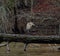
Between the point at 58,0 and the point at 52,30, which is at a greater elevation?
the point at 58,0

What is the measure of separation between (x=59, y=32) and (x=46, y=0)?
377cm

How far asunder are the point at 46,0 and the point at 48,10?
88 centimetres

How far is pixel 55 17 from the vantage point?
21.3 metres

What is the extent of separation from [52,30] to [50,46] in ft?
21.0

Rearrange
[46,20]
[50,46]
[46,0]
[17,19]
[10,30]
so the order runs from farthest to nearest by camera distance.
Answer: [46,0]
[46,20]
[17,19]
[10,30]
[50,46]

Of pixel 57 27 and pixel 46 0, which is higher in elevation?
pixel 46 0

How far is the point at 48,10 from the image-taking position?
22203 millimetres

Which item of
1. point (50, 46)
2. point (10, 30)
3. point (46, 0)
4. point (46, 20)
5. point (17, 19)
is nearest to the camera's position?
point (50, 46)

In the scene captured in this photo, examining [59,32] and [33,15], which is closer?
[59,32]

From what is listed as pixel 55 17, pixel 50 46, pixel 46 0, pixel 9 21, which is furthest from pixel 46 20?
pixel 50 46

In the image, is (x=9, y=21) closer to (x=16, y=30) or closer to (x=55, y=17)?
(x=16, y=30)

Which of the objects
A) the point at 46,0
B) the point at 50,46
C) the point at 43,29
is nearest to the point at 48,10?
the point at 46,0

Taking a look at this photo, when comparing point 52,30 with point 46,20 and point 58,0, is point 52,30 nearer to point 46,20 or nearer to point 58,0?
point 46,20

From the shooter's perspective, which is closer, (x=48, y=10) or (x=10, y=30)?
(x=10, y=30)
